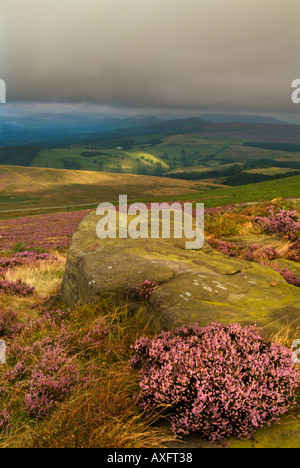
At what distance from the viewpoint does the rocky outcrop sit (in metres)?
5.00

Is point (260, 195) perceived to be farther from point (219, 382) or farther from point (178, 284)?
point (219, 382)

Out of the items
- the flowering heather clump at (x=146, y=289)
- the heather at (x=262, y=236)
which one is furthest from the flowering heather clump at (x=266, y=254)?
the flowering heather clump at (x=146, y=289)

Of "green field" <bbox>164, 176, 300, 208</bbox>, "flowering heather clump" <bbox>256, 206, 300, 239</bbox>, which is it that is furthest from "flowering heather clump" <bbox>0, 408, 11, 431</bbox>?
"green field" <bbox>164, 176, 300, 208</bbox>

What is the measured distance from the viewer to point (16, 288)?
9234 mm

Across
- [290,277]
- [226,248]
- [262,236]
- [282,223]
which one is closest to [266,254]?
[226,248]

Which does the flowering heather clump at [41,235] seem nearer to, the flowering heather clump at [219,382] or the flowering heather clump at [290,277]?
the flowering heather clump at [290,277]

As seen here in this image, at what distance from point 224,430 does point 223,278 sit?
12.0ft

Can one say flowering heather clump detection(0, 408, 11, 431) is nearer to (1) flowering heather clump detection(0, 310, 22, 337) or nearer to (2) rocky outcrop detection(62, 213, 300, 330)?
(2) rocky outcrop detection(62, 213, 300, 330)

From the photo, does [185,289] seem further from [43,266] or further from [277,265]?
[43,266]

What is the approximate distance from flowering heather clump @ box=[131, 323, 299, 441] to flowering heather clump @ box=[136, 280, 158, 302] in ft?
5.26

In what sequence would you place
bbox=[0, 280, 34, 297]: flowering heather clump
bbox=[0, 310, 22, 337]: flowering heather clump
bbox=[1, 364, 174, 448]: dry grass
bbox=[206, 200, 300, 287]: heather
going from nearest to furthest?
bbox=[1, 364, 174, 448]: dry grass < bbox=[0, 310, 22, 337]: flowering heather clump < bbox=[0, 280, 34, 297]: flowering heather clump < bbox=[206, 200, 300, 287]: heather

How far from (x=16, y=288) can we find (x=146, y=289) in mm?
5586

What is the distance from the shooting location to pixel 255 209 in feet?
54.6
